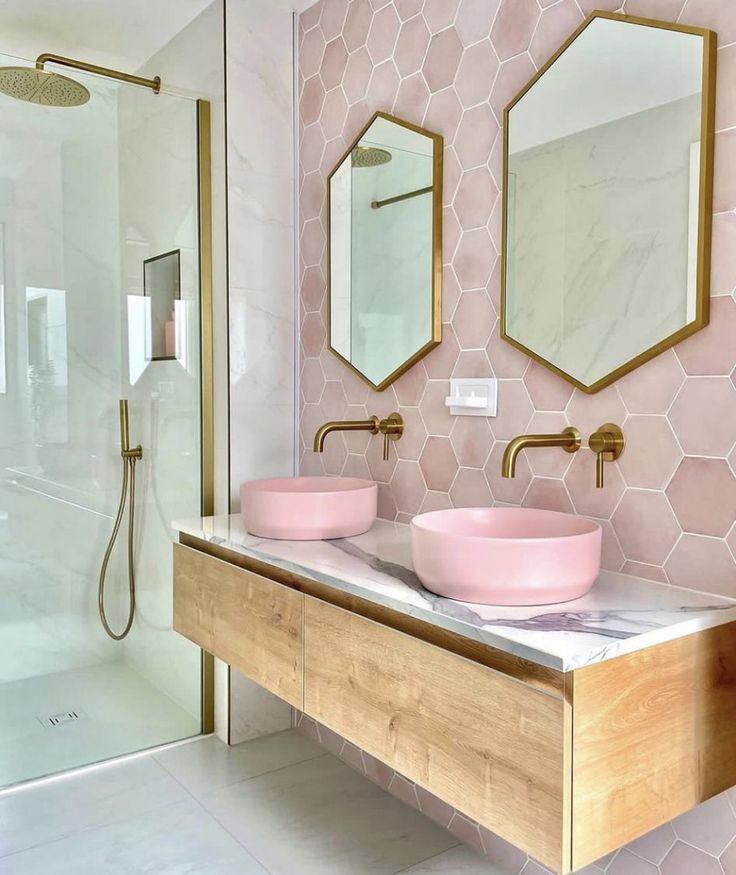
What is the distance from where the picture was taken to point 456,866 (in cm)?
200

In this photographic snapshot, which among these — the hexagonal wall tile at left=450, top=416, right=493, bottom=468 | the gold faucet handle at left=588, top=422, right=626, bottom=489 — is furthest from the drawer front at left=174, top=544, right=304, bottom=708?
the gold faucet handle at left=588, top=422, right=626, bottom=489

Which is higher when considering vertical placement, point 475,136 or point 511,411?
point 475,136

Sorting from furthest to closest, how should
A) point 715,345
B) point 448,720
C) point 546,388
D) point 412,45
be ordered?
point 412,45 < point 546,388 < point 715,345 < point 448,720

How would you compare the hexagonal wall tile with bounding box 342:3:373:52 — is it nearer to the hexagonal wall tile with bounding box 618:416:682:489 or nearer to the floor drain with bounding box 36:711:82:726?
the hexagonal wall tile with bounding box 618:416:682:489

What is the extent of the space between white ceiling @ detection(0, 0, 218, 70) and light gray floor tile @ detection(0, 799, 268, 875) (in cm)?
225

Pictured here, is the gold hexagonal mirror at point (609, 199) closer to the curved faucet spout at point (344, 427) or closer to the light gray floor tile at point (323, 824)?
the curved faucet spout at point (344, 427)

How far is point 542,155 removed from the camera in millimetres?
1804

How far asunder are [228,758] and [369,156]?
1974mm

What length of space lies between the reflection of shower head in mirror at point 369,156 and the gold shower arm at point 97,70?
2.39ft

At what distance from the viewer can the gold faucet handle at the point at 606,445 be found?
165 centimetres

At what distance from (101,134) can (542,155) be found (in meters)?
1.45

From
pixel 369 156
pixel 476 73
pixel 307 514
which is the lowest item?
pixel 307 514

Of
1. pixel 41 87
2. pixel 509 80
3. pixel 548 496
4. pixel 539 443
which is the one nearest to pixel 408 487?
pixel 548 496

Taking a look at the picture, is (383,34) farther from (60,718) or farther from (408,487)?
(60,718)
